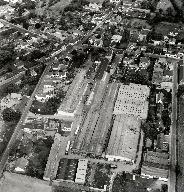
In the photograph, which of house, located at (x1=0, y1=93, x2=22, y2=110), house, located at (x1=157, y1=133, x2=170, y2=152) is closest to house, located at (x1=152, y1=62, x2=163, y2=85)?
house, located at (x1=157, y1=133, x2=170, y2=152)

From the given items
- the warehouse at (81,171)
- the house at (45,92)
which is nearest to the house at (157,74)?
the house at (45,92)

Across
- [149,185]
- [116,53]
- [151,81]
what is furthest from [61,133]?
[116,53]

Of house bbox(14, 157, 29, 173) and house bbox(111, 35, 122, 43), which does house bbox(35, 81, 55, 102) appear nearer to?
house bbox(14, 157, 29, 173)

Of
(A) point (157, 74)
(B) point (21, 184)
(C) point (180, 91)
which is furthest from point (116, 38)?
(B) point (21, 184)

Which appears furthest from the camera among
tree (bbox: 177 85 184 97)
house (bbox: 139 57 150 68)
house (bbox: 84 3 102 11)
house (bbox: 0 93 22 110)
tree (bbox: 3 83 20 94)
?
house (bbox: 84 3 102 11)

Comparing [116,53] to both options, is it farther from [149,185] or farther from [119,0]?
[149,185]
